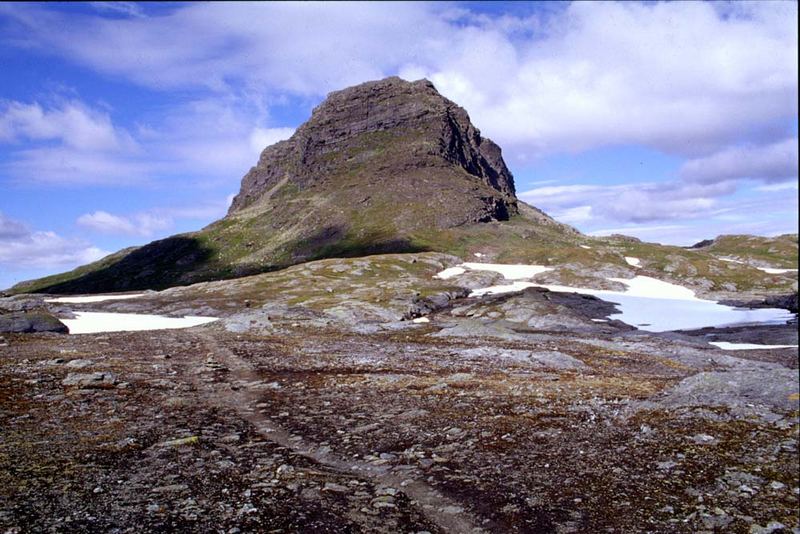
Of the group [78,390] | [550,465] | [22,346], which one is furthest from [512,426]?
[22,346]

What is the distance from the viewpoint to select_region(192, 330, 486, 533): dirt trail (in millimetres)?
12555

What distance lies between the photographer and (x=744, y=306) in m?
119

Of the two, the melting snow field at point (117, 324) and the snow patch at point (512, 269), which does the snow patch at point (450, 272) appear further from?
the melting snow field at point (117, 324)

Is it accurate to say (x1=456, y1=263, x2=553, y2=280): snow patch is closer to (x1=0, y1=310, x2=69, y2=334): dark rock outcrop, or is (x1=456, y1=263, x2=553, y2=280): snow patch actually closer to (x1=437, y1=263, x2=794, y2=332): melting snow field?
(x1=437, y1=263, x2=794, y2=332): melting snow field

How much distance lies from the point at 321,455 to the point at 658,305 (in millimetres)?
125657

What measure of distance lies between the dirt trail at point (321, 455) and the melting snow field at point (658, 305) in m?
76.6

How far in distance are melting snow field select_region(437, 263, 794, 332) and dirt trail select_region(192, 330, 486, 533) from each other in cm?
7664

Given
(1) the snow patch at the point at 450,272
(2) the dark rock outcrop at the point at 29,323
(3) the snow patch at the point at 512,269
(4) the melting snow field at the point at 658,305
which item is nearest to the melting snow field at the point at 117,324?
(2) the dark rock outcrop at the point at 29,323

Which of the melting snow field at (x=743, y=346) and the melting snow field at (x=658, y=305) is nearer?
the melting snow field at (x=743, y=346)

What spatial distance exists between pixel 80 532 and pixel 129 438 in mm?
7400

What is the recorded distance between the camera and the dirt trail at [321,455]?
494 inches

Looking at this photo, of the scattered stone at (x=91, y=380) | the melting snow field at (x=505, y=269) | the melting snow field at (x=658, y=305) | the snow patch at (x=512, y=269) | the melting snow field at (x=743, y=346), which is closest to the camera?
the scattered stone at (x=91, y=380)

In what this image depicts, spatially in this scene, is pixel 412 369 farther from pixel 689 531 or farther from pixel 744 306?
pixel 744 306

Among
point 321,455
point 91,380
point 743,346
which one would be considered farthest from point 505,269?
point 321,455
